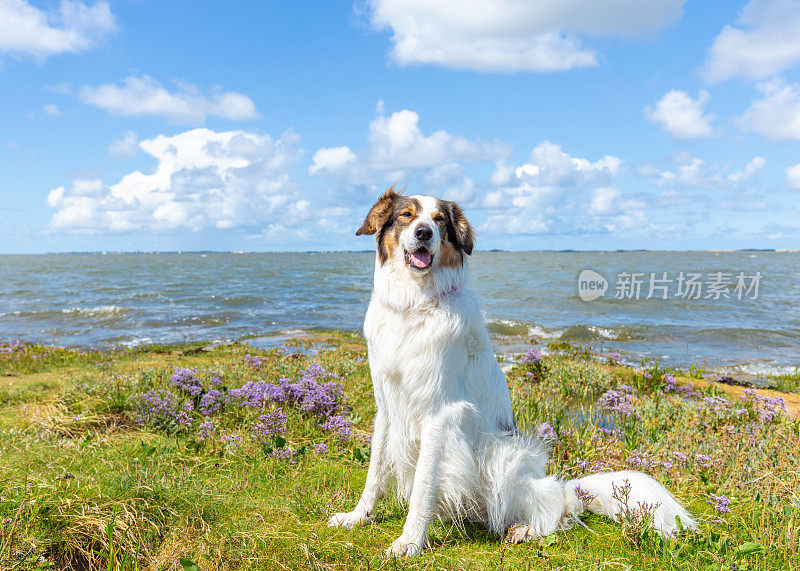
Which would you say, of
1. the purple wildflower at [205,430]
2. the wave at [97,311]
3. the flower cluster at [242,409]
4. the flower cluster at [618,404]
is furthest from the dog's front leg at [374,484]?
the wave at [97,311]

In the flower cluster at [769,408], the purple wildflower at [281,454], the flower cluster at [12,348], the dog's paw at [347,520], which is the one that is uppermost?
the flower cluster at [769,408]

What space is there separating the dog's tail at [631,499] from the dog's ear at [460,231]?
1.93 m

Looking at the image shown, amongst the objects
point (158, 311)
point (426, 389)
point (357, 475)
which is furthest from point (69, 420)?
point (158, 311)

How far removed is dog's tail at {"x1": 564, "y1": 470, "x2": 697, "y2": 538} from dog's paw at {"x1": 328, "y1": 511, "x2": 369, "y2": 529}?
153 cm

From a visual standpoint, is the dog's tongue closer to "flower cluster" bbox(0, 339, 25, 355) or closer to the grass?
the grass

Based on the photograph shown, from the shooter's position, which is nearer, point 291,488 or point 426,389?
point 426,389

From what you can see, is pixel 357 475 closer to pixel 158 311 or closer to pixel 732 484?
pixel 732 484

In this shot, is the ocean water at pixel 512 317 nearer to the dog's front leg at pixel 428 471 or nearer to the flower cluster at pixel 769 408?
the flower cluster at pixel 769 408

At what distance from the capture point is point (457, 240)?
11.6 feet

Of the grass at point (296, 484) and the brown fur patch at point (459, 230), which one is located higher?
the brown fur patch at point (459, 230)

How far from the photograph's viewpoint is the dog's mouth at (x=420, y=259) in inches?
129

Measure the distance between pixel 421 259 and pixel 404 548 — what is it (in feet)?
6.27

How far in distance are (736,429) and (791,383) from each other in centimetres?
510

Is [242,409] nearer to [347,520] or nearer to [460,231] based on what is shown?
[347,520]
